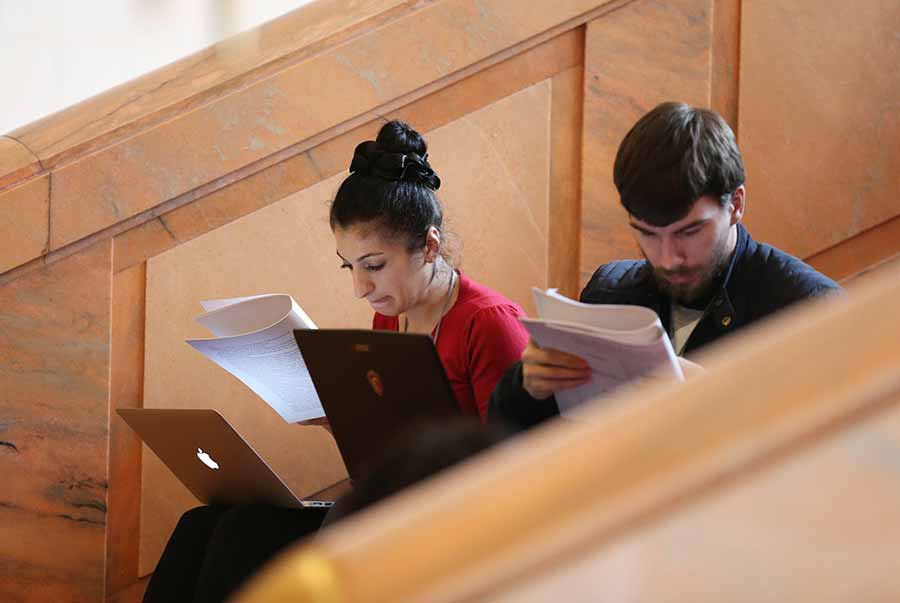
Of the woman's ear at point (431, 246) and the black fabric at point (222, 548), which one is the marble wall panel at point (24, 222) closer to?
the black fabric at point (222, 548)

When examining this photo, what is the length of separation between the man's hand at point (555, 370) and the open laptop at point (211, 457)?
824 millimetres

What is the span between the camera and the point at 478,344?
2.84m

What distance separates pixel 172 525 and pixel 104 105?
1278mm

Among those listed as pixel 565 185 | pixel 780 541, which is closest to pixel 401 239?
pixel 565 185

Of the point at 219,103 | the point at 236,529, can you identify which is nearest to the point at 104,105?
the point at 219,103

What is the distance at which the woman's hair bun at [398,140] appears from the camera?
10.3ft

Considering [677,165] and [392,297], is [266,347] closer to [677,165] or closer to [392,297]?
[392,297]

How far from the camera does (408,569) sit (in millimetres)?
388

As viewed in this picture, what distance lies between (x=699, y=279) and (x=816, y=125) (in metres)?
1.60

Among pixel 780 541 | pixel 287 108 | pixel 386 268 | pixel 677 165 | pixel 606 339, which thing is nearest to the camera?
pixel 780 541

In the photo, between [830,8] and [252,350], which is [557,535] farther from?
[830,8]

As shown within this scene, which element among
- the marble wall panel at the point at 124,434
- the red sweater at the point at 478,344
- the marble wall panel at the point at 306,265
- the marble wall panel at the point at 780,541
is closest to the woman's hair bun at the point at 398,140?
the red sweater at the point at 478,344

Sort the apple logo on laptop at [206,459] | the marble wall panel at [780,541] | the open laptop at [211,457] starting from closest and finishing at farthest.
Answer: the marble wall panel at [780,541] < the open laptop at [211,457] < the apple logo on laptop at [206,459]

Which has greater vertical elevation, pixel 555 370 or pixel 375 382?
pixel 375 382
